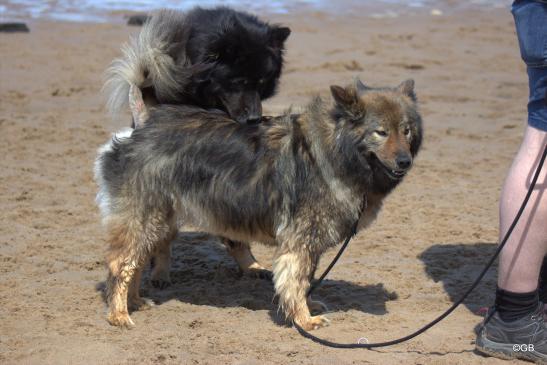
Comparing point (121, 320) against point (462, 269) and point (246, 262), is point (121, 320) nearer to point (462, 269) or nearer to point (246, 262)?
point (246, 262)

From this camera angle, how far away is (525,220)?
4023 millimetres

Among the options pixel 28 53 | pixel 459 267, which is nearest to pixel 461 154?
pixel 459 267

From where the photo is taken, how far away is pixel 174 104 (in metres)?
5.20

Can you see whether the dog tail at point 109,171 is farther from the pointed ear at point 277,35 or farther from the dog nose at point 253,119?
the pointed ear at point 277,35

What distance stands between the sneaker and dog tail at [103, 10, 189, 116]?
235 cm

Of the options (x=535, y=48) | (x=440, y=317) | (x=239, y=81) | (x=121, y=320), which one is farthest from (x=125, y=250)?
(x=535, y=48)

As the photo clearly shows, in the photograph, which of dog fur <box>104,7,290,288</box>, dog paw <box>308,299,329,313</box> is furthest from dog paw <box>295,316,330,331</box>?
dog fur <box>104,7,290,288</box>

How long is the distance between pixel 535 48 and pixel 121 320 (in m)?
2.68

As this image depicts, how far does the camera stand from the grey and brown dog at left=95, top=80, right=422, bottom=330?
4.45 meters

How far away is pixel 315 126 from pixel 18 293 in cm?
213

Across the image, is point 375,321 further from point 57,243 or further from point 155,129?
point 57,243

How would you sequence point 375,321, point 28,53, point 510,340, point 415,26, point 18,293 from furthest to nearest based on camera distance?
point 415,26, point 28,53, point 18,293, point 375,321, point 510,340

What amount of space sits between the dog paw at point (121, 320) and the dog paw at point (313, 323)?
96 centimetres

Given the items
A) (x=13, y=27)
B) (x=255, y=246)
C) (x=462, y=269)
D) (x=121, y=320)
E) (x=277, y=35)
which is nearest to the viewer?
(x=121, y=320)
